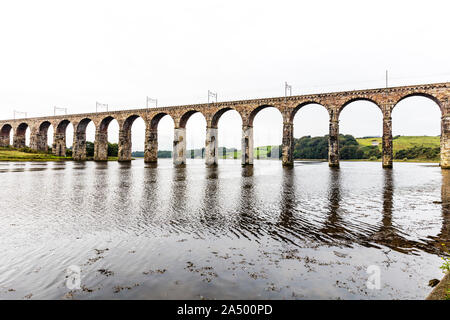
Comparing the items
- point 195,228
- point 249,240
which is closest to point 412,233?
point 249,240

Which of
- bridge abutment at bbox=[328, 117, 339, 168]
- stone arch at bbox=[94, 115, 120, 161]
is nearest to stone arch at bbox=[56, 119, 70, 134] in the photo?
stone arch at bbox=[94, 115, 120, 161]

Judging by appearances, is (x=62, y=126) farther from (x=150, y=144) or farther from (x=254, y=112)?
(x=254, y=112)

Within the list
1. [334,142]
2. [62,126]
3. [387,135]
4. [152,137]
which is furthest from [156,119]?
[387,135]

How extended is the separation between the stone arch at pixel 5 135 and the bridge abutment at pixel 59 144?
24.3 m

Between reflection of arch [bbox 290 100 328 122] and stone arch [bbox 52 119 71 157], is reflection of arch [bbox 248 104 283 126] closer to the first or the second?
reflection of arch [bbox 290 100 328 122]

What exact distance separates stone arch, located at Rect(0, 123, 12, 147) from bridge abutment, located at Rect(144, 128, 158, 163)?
54.0 m

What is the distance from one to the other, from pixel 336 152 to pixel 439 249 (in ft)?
127

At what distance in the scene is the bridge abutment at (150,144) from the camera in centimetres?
5694

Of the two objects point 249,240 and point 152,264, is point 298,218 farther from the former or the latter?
point 152,264

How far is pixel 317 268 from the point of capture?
4.25 meters

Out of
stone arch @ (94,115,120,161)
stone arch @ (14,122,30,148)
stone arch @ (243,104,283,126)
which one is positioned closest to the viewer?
stone arch @ (243,104,283,126)

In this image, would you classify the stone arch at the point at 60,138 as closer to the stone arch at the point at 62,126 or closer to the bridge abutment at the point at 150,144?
the stone arch at the point at 62,126

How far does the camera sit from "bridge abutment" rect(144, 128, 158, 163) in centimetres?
5694

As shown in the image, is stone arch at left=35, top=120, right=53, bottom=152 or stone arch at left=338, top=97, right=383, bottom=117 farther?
stone arch at left=35, top=120, right=53, bottom=152
